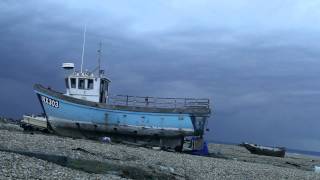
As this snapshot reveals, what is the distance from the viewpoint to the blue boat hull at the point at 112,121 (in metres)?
39.5

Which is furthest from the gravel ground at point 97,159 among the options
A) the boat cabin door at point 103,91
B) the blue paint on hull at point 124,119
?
the boat cabin door at point 103,91

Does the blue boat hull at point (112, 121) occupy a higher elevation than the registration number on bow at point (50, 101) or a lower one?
lower

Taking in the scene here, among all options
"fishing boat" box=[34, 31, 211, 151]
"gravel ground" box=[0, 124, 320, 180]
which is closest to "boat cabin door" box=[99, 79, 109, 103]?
"fishing boat" box=[34, 31, 211, 151]

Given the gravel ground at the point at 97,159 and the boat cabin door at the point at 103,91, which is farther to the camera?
the boat cabin door at the point at 103,91

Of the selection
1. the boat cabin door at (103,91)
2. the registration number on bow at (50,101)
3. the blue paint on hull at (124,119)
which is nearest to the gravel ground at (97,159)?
the blue paint on hull at (124,119)

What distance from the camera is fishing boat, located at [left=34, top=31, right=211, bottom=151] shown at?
39469 millimetres

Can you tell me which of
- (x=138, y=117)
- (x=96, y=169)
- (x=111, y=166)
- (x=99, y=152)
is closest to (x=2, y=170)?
(x=96, y=169)

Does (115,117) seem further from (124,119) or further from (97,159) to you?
(97,159)

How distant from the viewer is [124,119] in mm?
39625

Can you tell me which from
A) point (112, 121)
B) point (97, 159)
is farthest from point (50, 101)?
point (97, 159)

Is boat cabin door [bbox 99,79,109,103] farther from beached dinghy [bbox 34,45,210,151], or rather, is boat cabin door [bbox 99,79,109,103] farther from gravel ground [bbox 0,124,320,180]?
gravel ground [bbox 0,124,320,180]

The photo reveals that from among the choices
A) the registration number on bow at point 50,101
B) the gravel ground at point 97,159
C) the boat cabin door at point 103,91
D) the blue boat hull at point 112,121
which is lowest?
the gravel ground at point 97,159

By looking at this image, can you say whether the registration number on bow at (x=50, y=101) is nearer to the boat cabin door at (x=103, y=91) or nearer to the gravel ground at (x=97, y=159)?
the boat cabin door at (x=103, y=91)

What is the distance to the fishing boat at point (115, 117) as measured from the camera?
129 feet
